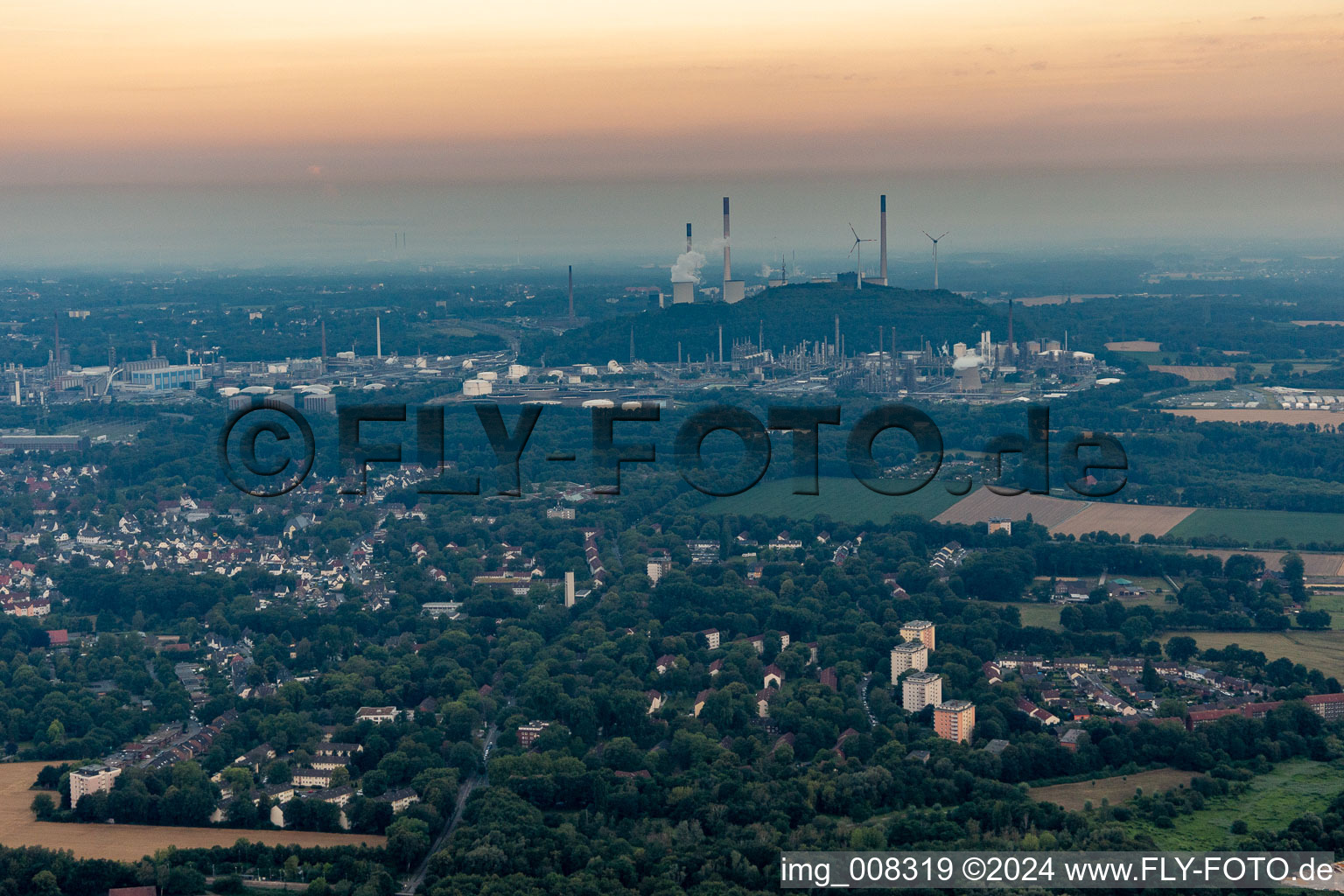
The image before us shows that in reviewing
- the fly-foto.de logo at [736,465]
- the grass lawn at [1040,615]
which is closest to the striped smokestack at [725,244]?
the fly-foto.de logo at [736,465]

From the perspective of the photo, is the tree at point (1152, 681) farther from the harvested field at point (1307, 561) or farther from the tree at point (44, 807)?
the tree at point (44, 807)

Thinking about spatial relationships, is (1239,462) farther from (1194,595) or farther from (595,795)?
(595,795)

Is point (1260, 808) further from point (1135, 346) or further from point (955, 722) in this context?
point (1135, 346)

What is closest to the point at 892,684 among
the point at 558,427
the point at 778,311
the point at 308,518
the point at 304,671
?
the point at 304,671

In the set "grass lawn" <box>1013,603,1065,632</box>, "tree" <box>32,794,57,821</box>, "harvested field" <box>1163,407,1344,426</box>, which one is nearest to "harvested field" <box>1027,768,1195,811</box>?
"grass lawn" <box>1013,603,1065,632</box>

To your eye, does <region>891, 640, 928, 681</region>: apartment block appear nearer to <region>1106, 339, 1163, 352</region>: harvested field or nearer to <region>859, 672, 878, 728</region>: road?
<region>859, 672, 878, 728</region>: road

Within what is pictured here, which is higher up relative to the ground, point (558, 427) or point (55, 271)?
point (55, 271)
